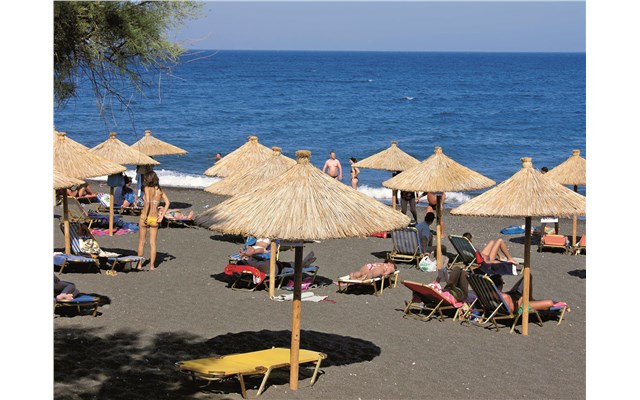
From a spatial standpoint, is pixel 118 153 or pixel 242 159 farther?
pixel 118 153

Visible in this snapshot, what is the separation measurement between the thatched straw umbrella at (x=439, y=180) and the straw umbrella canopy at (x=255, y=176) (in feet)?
7.60

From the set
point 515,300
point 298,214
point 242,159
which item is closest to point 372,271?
point 515,300

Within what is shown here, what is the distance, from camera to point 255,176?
14.2 metres

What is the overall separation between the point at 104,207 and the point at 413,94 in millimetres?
65143

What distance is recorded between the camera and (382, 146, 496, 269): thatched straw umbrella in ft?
49.4

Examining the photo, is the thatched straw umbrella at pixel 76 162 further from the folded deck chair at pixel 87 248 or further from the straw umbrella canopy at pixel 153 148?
the straw umbrella canopy at pixel 153 148

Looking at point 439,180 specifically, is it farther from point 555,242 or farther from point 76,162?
point 76,162

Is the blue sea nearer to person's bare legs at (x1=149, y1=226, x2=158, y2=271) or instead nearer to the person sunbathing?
the person sunbathing

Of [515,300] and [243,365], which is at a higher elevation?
[515,300]

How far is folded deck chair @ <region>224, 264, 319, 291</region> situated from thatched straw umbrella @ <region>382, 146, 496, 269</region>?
270cm

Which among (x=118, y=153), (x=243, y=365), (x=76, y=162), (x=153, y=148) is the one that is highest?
(x=153, y=148)

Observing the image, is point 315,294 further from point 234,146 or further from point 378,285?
point 234,146

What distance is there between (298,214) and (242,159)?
964cm
